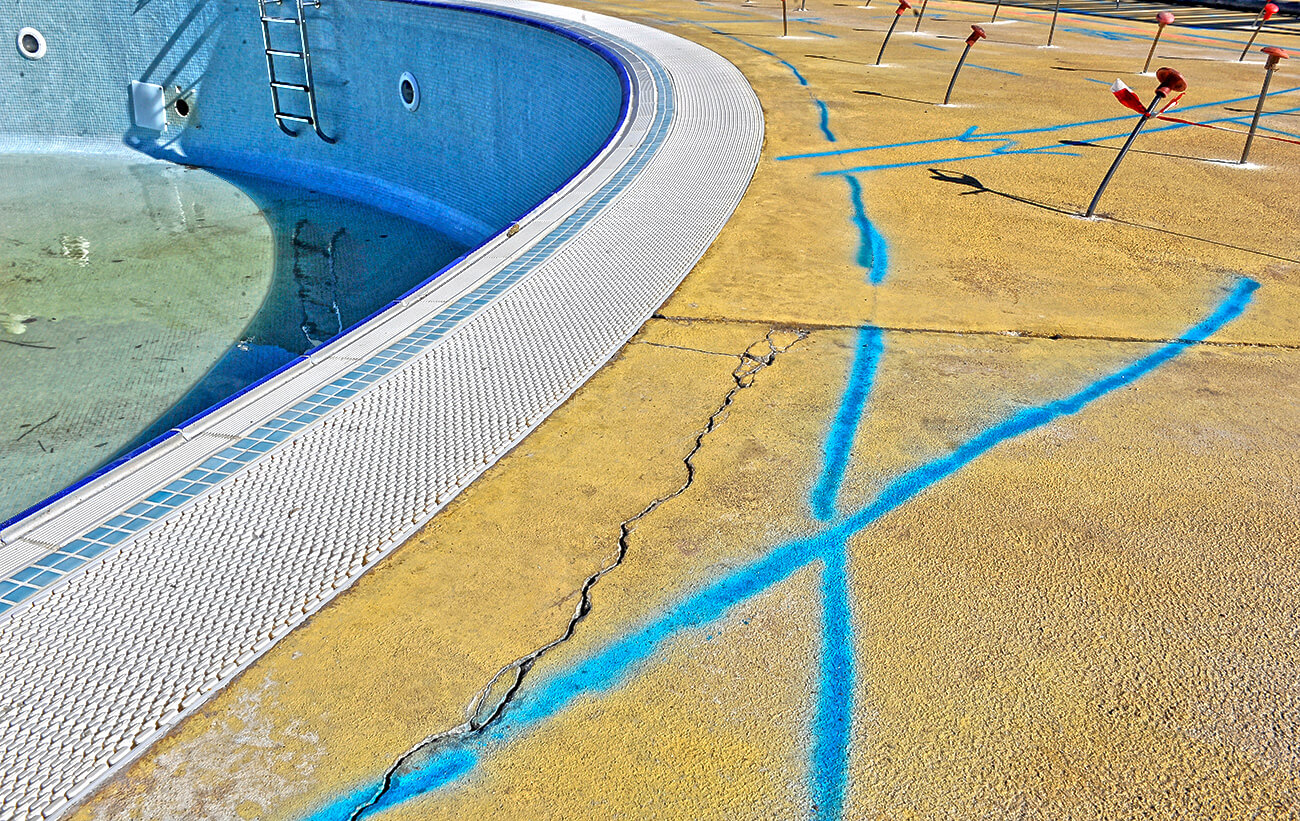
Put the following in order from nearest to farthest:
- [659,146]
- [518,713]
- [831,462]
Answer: [518,713] → [831,462] → [659,146]

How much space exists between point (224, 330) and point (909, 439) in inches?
261

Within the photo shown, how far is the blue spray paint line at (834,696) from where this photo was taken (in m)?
2.03

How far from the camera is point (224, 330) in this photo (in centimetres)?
794

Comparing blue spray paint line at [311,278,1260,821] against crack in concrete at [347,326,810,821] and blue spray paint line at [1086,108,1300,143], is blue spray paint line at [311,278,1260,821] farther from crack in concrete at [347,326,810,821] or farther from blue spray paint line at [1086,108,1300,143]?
blue spray paint line at [1086,108,1300,143]

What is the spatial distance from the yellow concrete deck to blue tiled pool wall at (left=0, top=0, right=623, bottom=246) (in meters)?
5.87

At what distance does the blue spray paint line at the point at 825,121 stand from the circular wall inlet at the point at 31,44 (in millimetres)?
12206

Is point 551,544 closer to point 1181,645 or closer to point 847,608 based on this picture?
point 847,608

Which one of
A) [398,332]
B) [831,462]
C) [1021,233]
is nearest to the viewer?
[831,462]

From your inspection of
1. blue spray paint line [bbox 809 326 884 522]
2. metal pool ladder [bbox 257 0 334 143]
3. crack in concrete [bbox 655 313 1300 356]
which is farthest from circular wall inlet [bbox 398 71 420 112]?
blue spray paint line [bbox 809 326 884 522]

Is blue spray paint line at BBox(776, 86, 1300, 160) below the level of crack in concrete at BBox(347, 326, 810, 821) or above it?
above

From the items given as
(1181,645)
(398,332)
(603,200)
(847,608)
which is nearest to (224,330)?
(603,200)

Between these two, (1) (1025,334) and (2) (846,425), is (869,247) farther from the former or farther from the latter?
(2) (846,425)

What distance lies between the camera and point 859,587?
2.64m

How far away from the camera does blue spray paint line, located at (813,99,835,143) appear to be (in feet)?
25.7
